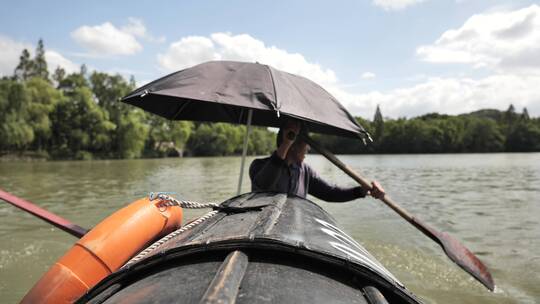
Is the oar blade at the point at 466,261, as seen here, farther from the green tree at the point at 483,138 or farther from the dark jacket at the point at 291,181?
the green tree at the point at 483,138

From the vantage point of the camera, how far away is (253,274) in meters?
1.55

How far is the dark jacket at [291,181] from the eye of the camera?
146 inches

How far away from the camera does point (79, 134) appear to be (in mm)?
52656

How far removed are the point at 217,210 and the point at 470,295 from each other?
3899mm

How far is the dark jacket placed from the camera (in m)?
3.71

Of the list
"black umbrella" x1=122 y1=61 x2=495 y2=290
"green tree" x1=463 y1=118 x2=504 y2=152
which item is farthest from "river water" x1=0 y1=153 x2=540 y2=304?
"green tree" x1=463 y1=118 x2=504 y2=152

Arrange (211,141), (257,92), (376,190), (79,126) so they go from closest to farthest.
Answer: (257,92)
(376,190)
(79,126)
(211,141)

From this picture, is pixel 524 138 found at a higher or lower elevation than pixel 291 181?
higher

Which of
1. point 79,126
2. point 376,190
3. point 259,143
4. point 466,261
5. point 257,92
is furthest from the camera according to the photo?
point 259,143

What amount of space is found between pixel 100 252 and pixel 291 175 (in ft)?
6.21

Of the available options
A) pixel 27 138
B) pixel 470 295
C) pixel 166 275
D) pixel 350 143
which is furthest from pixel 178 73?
pixel 350 143

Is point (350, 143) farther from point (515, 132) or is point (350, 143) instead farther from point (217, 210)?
point (217, 210)

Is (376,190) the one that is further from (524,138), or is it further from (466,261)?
(524,138)

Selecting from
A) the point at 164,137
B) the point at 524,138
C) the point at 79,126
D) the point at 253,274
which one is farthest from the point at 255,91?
the point at 524,138
